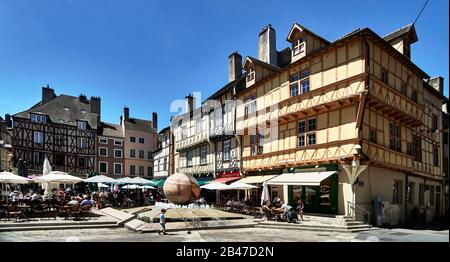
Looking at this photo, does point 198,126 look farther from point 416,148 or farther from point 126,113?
point 126,113

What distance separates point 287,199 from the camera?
21781 mm

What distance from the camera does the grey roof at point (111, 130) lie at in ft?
159

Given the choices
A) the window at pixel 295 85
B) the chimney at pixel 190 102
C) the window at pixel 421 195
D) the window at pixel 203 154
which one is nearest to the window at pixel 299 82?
the window at pixel 295 85

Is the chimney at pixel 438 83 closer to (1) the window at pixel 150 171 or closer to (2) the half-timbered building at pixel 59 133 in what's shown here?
(1) the window at pixel 150 171

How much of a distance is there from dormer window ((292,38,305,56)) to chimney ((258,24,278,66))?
21.9ft

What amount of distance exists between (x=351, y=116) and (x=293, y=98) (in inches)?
172

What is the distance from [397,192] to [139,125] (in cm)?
3921

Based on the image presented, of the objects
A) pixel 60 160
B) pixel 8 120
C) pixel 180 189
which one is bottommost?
pixel 180 189

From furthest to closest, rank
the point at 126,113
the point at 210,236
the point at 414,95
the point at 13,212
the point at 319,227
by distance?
1. the point at 126,113
2. the point at 414,95
3. the point at 13,212
4. the point at 319,227
5. the point at 210,236

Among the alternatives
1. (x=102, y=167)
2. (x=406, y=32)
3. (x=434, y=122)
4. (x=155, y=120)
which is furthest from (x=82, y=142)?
(x=434, y=122)

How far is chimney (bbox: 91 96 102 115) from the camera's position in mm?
47375

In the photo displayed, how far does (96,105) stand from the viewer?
47594 millimetres

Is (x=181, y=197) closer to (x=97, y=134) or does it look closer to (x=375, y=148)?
(x=375, y=148)
